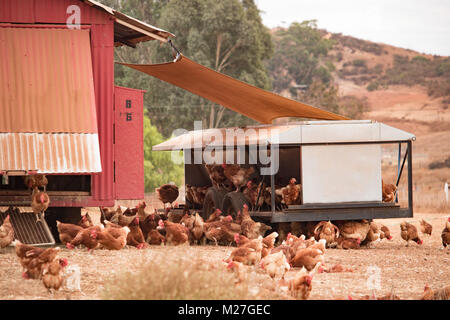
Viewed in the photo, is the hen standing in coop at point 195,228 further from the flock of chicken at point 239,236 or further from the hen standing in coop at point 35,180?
the hen standing in coop at point 35,180

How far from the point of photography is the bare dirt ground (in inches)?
320

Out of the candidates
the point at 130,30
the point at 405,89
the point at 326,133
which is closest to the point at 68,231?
the point at 130,30

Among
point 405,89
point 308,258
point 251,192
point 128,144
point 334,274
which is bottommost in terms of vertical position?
point 334,274

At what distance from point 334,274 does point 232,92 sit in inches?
215

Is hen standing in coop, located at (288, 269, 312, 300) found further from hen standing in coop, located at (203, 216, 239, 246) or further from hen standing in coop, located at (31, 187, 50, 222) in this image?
hen standing in coop, located at (31, 187, 50, 222)

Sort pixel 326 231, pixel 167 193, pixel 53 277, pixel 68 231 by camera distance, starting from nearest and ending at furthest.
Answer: pixel 53 277 → pixel 68 231 → pixel 326 231 → pixel 167 193

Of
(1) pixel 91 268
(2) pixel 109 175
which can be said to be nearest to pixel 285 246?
(1) pixel 91 268

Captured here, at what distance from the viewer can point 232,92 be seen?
14211 mm

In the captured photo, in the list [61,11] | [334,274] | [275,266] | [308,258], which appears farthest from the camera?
[61,11]

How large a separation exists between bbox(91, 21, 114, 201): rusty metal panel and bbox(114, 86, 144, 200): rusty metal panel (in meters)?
0.45

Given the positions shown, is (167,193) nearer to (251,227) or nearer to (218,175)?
(218,175)

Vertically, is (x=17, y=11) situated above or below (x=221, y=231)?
above

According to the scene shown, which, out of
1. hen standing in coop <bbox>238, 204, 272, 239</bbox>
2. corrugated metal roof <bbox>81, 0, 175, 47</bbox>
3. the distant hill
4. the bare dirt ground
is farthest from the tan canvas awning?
the distant hill

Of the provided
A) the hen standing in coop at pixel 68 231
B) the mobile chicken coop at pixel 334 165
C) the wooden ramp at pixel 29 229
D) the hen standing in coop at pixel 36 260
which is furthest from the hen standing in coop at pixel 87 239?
the mobile chicken coop at pixel 334 165
